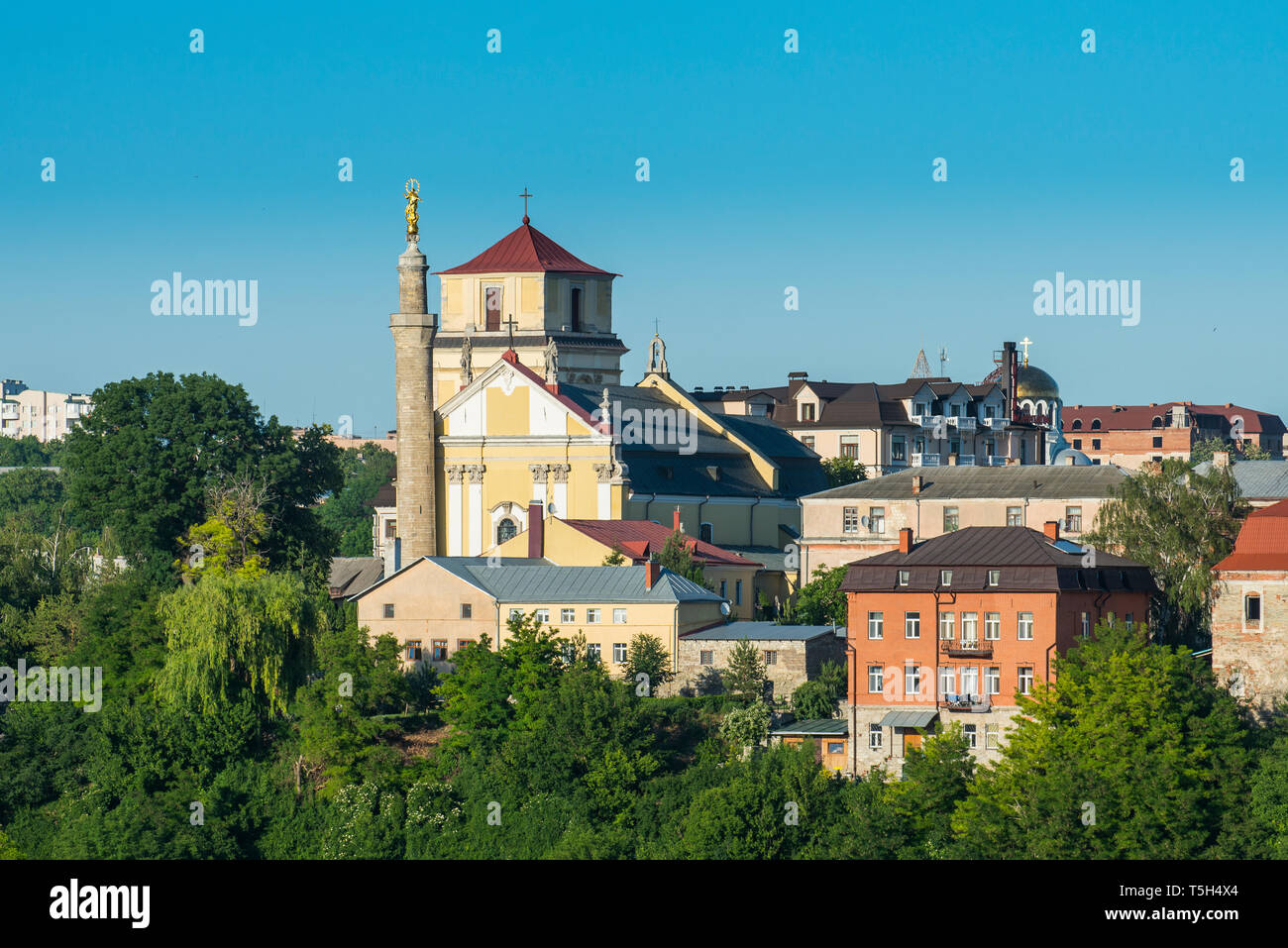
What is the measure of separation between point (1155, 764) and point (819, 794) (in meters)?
7.21

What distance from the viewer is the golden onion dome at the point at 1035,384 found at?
111875 mm

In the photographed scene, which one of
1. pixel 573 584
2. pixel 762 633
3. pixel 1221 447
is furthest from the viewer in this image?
pixel 1221 447

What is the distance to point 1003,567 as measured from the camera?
53312mm

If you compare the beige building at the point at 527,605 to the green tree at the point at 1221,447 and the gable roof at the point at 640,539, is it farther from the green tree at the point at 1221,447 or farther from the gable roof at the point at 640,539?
the green tree at the point at 1221,447

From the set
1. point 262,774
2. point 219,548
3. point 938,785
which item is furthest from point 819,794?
point 219,548

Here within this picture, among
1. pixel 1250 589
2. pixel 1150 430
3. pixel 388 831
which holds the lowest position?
pixel 388 831

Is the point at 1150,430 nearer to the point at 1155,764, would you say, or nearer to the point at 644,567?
the point at 644,567

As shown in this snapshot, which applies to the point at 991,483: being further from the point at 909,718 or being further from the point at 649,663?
the point at 909,718

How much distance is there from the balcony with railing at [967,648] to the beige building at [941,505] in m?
14.3

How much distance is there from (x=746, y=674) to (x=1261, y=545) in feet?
41.0

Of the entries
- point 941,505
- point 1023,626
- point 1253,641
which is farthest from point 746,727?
point 941,505

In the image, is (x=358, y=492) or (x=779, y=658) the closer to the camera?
(x=779, y=658)

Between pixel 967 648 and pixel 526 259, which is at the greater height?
pixel 526 259
